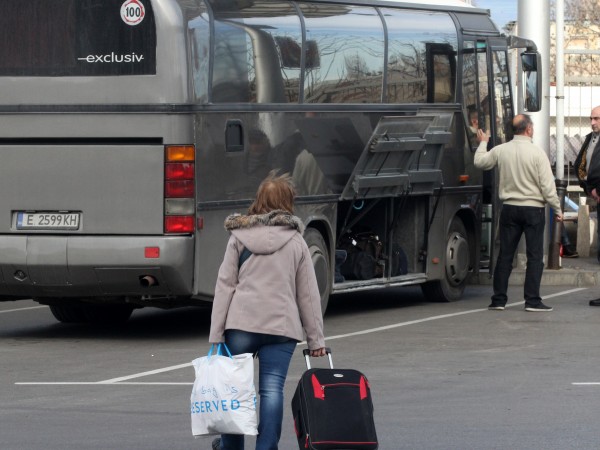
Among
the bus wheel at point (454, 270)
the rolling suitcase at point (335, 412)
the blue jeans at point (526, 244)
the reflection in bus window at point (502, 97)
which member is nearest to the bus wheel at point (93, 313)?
the bus wheel at point (454, 270)

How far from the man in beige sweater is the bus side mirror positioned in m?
1.92

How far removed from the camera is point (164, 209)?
42.4ft

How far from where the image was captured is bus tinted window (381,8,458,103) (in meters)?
15.8

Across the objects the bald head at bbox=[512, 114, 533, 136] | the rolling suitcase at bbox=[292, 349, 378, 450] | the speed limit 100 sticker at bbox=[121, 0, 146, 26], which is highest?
the speed limit 100 sticker at bbox=[121, 0, 146, 26]

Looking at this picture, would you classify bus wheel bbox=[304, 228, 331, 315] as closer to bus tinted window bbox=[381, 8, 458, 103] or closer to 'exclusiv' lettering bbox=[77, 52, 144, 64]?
bus tinted window bbox=[381, 8, 458, 103]

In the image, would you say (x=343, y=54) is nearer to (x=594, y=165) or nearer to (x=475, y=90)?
(x=475, y=90)

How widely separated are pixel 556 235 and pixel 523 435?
10.9m

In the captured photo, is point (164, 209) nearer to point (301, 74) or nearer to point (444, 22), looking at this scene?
point (301, 74)

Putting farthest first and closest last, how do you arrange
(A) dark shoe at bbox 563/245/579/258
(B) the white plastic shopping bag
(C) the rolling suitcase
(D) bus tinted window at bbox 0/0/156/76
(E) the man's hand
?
1. (A) dark shoe at bbox 563/245/579/258
2. (E) the man's hand
3. (D) bus tinted window at bbox 0/0/156/76
4. (B) the white plastic shopping bag
5. (C) the rolling suitcase

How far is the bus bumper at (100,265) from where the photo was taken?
42.2 ft

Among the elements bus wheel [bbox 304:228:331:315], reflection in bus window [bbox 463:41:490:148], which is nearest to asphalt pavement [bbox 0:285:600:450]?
bus wheel [bbox 304:228:331:315]

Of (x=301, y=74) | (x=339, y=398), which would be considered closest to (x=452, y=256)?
(x=301, y=74)

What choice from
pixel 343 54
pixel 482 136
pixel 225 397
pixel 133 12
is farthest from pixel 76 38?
pixel 225 397

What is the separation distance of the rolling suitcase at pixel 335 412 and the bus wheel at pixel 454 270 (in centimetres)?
996
